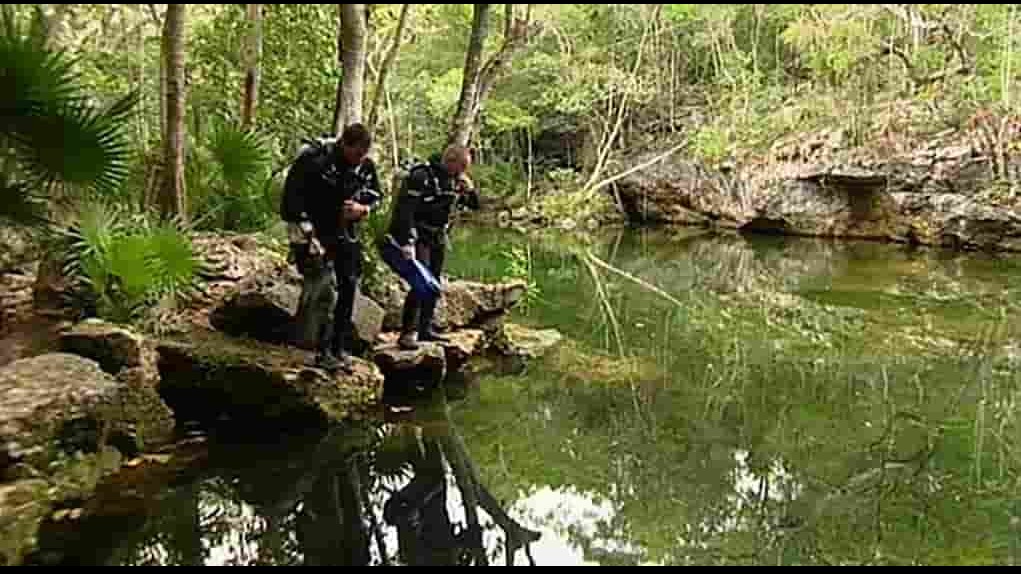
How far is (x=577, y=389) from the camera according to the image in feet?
24.3

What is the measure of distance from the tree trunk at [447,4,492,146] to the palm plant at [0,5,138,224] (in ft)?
16.7

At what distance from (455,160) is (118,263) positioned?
94.9 inches

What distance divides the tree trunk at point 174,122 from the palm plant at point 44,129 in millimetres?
2148

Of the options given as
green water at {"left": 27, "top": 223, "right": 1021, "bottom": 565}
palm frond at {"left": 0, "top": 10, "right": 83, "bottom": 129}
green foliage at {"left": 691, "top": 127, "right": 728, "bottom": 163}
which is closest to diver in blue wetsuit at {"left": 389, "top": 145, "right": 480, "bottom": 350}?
green water at {"left": 27, "top": 223, "right": 1021, "bottom": 565}

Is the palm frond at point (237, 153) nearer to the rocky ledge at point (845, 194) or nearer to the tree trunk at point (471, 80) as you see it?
the tree trunk at point (471, 80)

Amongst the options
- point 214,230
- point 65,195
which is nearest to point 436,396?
point 65,195

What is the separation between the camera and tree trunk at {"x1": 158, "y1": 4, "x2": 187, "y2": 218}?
810 centimetres

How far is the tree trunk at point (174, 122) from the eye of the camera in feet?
26.6

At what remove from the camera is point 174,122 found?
809cm

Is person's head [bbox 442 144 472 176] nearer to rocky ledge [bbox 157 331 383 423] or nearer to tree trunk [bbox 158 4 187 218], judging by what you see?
rocky ledge [bbox 157 331 383 423]

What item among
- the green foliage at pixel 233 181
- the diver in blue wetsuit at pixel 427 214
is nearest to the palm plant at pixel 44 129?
the diver in blue wetsuit at pixel 427 214

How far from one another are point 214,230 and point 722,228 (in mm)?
18510

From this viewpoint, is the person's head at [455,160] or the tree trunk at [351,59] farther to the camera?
the tree trunk at [351,59]
